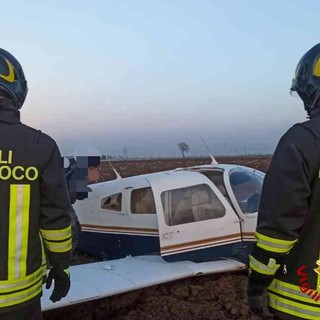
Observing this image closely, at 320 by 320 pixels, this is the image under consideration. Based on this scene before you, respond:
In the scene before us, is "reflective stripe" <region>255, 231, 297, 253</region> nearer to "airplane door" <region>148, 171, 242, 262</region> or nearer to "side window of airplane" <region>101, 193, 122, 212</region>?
"airplane door" <region>148, 171, 242, 262</region>

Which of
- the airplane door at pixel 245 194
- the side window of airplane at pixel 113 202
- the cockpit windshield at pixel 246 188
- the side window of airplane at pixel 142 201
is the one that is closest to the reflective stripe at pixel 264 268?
the airplane door at pixel 245 194

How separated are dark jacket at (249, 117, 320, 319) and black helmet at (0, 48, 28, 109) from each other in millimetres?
1558

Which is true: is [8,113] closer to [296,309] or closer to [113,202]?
[296,309]

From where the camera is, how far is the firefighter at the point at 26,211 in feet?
7.79

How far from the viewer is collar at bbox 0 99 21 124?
246 cm

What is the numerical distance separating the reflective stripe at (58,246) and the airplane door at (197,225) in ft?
12.7

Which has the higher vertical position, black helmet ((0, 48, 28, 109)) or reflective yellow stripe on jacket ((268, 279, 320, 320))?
black helmet ((0, 48, 28, 109))

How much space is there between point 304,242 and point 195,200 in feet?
14.2

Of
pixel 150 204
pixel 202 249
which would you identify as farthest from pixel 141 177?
pixel 202 249

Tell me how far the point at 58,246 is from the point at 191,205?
4.14 meters

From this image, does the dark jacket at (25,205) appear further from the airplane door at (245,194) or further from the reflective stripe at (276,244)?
the airplane door at (245,194)

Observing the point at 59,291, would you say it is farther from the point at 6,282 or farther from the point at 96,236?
the point at 96,236

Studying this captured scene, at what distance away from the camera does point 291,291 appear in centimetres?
231

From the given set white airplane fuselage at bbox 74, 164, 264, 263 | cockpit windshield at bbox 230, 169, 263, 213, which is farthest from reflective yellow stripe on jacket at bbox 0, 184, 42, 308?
cockpit windshield at bbox 230, 169, 263, 213
